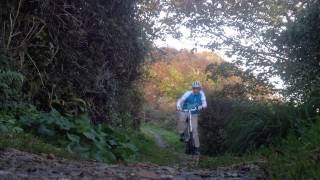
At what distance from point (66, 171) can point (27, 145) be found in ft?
4.51

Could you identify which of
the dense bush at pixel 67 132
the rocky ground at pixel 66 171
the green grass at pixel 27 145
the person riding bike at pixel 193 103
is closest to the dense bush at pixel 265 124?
the person riding bike at pixel 193 103

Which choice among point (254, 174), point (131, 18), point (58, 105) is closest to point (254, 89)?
point (131, 18)

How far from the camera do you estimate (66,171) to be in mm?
4605

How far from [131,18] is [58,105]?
2964 millimetres

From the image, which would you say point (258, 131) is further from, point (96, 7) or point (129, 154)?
point (96, 7)

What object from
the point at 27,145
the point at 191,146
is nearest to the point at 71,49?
the point at 191,146

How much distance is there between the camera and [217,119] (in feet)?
44.2

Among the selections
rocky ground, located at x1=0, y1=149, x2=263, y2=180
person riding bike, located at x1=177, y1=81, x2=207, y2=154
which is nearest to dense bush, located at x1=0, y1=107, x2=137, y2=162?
rocky ground, located at x1=0, y1=149, x2=263, y2=180

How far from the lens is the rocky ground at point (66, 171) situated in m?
4.33

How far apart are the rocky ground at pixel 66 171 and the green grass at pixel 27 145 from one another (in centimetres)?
26

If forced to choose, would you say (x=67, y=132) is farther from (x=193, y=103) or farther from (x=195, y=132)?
(x=193, y=103)

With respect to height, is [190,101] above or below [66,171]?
above

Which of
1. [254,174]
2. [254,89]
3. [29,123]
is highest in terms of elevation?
[254,89]

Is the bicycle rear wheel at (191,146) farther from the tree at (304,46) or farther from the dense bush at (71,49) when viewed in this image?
the tree at (304,46)
